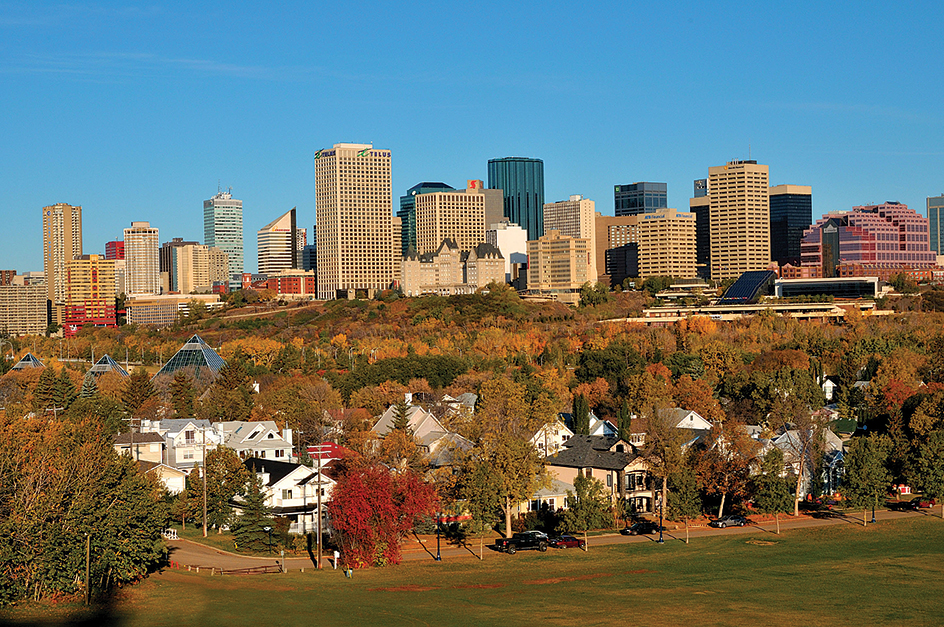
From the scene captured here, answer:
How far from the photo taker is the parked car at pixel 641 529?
74.0 meters

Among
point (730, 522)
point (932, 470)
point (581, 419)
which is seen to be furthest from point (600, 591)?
point (581, 419)

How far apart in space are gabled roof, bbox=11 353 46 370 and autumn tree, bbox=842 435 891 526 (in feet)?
384

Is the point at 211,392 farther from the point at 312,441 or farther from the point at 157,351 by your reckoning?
the point at 157,351

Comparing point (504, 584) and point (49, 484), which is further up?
point (49, 484)

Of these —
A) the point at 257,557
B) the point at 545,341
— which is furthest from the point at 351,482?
the point at 545,341

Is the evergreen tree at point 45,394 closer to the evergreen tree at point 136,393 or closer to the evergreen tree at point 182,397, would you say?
the evergreen tree at point 136,393

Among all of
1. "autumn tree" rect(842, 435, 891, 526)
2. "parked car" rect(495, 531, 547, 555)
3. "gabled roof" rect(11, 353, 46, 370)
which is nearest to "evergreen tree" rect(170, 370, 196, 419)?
"gabled roof" rect(11, 353, 46, 370)

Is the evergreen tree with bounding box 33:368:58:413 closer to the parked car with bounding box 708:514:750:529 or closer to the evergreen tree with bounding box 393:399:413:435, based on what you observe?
the evergreen tree with bounding box 393:399:413:435

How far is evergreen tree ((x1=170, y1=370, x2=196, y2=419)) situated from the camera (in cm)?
11488

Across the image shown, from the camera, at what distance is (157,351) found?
618 ft

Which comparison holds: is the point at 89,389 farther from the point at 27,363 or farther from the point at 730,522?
the point at 730,522

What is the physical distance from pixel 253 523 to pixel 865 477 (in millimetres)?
41571

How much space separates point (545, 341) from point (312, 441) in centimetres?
7328

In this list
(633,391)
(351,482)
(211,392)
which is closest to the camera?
(351,482)
